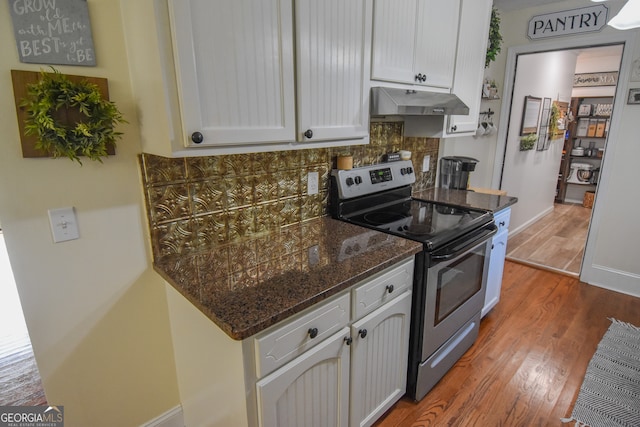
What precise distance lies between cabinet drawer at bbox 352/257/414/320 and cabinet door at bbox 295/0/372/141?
64 cm

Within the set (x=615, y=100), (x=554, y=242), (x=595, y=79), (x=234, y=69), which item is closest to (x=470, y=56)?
(x=615, y=100)

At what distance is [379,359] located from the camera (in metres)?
1.56

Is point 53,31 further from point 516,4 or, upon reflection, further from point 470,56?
point 516,4

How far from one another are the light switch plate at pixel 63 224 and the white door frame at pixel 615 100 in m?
3.68

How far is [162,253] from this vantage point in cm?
144

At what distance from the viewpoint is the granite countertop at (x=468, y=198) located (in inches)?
89.9

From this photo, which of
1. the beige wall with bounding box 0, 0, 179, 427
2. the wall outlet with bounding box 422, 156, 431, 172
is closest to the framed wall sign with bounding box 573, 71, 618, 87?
the wall outlet with bounding box 422, 156, 431, 172

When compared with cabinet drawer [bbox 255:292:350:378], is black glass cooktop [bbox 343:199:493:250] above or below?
above

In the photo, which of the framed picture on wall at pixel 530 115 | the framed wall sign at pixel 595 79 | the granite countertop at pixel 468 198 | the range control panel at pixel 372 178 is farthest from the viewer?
the framed wall sign at pixel 595 79

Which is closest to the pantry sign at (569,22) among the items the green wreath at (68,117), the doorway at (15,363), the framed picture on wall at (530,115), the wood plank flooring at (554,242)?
the framed picture on wall at (530,115)

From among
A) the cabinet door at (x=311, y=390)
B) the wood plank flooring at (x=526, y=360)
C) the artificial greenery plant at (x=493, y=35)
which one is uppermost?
the artificial greenery plant at (x=493, y=35)

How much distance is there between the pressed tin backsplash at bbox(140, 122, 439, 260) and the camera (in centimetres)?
140

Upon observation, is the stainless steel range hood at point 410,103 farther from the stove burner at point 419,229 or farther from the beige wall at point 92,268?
the beige wall at point 92,268

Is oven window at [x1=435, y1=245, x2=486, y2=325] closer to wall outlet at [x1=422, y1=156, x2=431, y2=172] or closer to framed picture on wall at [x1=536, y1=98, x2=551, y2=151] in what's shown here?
wall outlet at [x1=422, y1=156, x2=431, y2=172]
